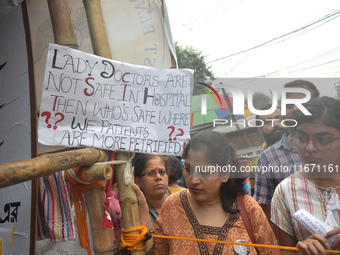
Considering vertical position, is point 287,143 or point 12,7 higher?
point 12,7

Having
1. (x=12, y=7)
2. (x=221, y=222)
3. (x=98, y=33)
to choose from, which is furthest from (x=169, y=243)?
(x=12, y=7)

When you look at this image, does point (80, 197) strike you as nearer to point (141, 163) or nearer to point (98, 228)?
point (98, 228)

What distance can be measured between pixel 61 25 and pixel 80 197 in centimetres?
104

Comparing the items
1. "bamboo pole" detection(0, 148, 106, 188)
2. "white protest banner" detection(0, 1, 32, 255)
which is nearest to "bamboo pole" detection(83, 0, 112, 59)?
"white protest banner" detection(0, 1, 32, 255)

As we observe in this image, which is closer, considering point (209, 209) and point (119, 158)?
point (209, 209)

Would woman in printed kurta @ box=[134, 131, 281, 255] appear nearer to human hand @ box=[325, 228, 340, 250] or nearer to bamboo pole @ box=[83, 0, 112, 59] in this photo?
human hand @ box=[325, 228, 340, 250]

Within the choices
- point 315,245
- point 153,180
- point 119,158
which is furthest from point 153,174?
point 315,245

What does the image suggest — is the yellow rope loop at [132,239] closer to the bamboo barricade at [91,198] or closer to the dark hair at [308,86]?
the bamboo barricade at [91,198]

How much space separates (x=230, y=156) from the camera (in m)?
1.84

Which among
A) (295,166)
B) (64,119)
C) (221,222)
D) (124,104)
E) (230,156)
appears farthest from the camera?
(295,166)

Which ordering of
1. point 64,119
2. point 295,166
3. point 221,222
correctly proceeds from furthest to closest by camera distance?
point 295,166, point 64,119, point 221,222

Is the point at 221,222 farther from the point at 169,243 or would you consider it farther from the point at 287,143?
the point at 287,143

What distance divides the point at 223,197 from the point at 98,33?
1220 millimetres

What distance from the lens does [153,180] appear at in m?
2.40
